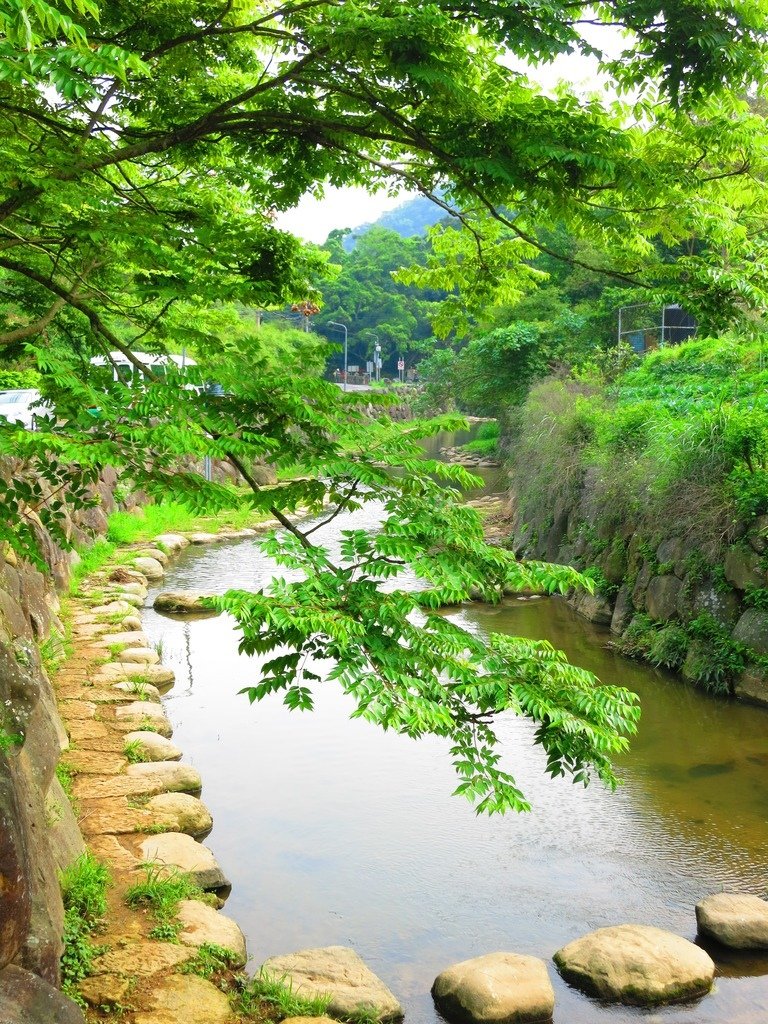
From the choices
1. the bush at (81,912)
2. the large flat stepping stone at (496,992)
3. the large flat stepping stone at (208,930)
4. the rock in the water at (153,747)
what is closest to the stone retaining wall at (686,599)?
the large flat stepping stone at (496,992)

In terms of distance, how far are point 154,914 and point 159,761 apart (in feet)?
8.97

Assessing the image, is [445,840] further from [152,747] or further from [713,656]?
[713,656]

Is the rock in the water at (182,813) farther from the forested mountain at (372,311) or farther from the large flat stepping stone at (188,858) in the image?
the forested mountain at (372,311)

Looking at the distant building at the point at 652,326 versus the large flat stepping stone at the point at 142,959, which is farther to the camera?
the distant building at the point at 652,326

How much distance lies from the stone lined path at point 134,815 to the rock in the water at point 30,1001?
74 centimetres

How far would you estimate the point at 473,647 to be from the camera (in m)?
4.17

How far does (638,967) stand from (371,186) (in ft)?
17.9

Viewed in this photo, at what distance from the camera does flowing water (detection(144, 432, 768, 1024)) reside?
666 cm

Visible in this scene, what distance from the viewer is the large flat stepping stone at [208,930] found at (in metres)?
5.80

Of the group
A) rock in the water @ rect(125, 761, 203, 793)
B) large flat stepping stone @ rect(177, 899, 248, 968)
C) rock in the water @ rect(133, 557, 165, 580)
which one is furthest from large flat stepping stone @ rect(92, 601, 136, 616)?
large flat stepping stone @ rect(177, 899, 248, 968)

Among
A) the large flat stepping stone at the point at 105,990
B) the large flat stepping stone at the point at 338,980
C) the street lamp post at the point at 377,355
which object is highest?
the street lamp post at the point at 377,355

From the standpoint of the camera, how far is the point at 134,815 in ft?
24.3

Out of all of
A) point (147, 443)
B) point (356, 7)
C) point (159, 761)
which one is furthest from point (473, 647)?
point (159, 761)

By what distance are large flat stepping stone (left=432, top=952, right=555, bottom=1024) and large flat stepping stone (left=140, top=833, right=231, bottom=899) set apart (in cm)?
177
